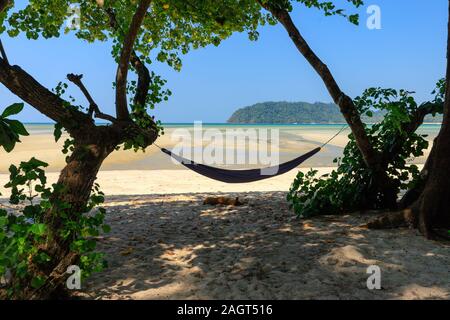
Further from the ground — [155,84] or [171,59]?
[171,59]

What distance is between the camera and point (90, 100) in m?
3.33

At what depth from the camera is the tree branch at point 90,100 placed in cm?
328

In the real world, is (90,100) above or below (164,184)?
above

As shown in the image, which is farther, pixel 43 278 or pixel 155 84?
pixel 155 84

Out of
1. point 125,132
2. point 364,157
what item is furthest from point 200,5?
point 364,157

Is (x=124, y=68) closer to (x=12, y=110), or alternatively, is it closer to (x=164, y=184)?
(x=12, y=110)

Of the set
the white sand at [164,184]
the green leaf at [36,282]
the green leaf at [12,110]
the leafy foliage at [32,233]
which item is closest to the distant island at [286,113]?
the white sand at [164,184]

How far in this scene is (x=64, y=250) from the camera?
98.6 inches

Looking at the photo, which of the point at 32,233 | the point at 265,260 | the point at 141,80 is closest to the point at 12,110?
the point at 32,233

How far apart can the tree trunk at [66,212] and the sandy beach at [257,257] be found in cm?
25

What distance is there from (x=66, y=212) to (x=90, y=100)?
112cm

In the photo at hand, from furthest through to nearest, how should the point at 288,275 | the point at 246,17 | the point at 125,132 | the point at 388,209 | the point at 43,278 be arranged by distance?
the point at 246,17 < the point at 388,209 < the point at 125,132 < the point at 288,275 < the point at 43,278

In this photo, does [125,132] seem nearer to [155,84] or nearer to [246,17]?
[155,84]

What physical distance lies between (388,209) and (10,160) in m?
13.6
